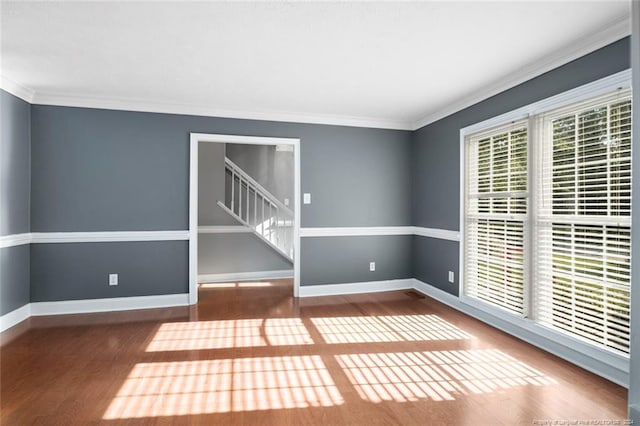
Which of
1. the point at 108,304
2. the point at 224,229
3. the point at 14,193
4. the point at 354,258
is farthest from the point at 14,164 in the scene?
the point at 354,258

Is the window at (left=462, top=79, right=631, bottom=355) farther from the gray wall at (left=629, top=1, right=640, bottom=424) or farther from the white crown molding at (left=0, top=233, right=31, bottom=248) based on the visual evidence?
the white crown molding at (left=0, top=233, right=31, bottom=248)

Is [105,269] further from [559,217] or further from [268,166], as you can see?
[559,217]

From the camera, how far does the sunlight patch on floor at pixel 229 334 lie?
301cm

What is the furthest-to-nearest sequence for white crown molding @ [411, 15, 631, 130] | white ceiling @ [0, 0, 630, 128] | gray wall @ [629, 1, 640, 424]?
white crown molding @ [411, 15, 631, 130] < white ceiling @ [0, 0, 630, 128] < gray wall @ [629, 1, 640, 424]

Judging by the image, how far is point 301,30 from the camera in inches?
94.7

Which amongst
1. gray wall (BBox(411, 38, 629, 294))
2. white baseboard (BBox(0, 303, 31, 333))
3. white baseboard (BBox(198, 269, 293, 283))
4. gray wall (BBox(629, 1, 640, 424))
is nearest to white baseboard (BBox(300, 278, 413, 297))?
gray wall (BBox(411, 38, 629, 294))

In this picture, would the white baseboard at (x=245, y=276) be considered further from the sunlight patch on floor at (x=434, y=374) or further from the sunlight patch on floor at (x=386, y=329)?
the sunlight patch on floor at (x=434, y=374)

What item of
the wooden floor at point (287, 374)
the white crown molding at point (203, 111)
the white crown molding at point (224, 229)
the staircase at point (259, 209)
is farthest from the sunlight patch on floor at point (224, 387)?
the staircase at point (259, 209)

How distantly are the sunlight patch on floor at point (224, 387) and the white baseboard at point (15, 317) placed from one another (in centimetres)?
185

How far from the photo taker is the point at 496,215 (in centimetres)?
349

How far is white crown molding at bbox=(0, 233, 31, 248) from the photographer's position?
3.31 m

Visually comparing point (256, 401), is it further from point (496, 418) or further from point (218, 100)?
point (218, 100)

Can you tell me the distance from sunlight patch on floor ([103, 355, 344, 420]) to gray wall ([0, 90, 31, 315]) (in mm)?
1986

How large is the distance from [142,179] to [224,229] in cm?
185
